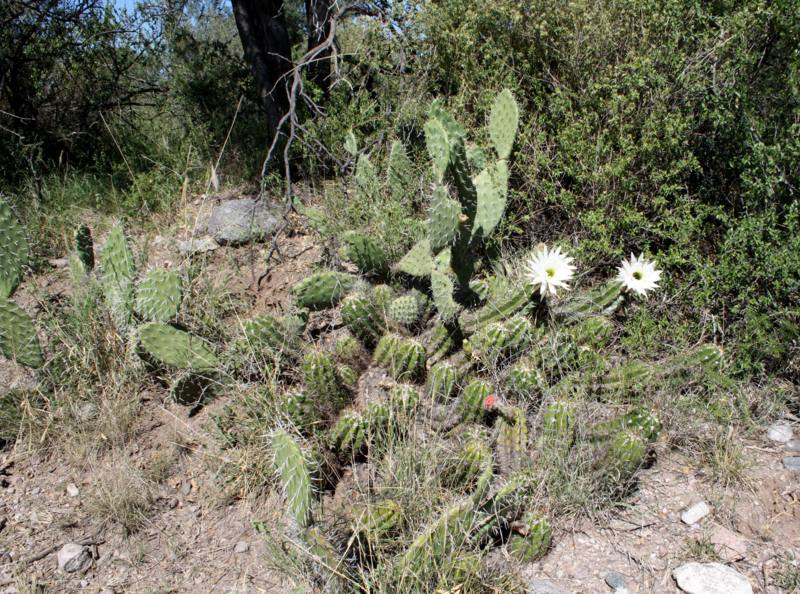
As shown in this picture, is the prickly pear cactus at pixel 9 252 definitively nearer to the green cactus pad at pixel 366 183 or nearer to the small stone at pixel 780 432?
the green cactus pad at pixel 366 183

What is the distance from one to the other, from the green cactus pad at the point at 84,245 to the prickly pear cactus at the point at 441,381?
2.10 meters

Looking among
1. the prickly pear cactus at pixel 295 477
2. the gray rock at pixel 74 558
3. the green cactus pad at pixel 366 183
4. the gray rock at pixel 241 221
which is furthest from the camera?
A: the gray rock at pixel 241 221

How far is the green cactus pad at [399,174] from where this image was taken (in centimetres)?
409

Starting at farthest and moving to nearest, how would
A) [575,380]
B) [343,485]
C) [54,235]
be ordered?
[54,235]
[575,380]
[343,485]

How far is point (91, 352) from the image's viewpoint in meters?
3.36

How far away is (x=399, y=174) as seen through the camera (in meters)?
4.18

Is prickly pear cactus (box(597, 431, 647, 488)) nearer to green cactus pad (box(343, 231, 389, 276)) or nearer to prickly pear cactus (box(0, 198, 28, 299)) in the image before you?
green cactus pad (box(343, 231, 389, 276))

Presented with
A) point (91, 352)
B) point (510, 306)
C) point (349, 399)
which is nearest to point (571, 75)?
point (510, 306)

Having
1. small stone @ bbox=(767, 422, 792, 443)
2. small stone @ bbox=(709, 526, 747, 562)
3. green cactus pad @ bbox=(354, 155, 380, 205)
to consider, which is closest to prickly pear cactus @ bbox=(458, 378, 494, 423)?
small stone @ bbox=(709, 526, 747, 562)

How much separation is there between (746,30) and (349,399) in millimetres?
3040

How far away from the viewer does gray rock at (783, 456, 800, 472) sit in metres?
2.86

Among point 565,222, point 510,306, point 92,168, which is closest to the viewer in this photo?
point 510,306

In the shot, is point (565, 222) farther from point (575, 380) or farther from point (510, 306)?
point (575, 380)

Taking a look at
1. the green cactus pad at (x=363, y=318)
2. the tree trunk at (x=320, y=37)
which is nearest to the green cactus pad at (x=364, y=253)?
the green cactus pad at (x=363, y=318)
